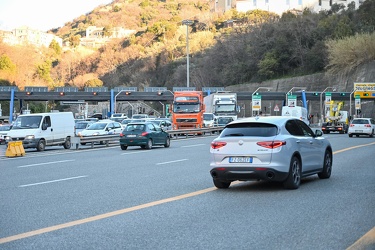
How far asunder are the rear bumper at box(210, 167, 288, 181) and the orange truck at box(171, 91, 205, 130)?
39.7 metres

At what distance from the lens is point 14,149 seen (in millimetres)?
29828

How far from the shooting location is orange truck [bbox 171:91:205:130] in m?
53.6

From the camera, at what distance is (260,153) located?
527 inches

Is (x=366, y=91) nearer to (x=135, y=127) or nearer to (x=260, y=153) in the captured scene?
(x=135, y=127)

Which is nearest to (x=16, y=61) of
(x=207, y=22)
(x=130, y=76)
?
(x=130, y=76)

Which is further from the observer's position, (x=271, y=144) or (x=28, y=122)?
(x=28, y=122)

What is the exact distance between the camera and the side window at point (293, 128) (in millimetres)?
14419

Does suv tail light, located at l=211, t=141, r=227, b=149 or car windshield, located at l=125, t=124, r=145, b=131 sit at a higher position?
car windshield, located at l=125, t=124, r=145, b=131

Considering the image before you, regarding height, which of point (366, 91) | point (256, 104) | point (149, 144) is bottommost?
point (149, 144)

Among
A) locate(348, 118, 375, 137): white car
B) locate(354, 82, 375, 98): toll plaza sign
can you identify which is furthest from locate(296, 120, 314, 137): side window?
locate(354, 82, 375, 98): toll plaza sign

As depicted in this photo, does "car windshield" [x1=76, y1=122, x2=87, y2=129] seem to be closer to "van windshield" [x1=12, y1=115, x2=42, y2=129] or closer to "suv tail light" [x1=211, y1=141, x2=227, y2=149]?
"van windshield" [x1=12, y1=115, x2=42, y2=129]

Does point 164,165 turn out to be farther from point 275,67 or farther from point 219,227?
point 275,67

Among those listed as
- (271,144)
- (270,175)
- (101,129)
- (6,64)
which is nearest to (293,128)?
(271,144)

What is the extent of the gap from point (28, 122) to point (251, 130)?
23.7 metres
